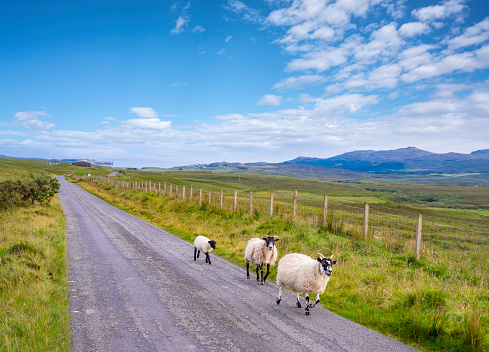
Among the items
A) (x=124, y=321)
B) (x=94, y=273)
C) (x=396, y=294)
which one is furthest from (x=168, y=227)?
(x=396, y=294)

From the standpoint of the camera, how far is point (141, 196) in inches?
1458

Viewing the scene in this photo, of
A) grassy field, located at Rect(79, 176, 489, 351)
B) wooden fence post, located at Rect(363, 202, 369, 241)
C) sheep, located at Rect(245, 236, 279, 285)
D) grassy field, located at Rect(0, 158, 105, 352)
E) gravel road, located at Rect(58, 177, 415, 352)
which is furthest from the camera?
wooden fence post, located at Rect(363, 202, 369, 241)

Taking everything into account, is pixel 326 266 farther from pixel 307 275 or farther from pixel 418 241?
pixel 418 241

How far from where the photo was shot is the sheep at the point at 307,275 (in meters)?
7.24

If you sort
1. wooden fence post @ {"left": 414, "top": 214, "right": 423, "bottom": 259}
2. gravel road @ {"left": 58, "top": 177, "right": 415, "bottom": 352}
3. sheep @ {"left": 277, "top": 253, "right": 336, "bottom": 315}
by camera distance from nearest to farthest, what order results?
1. gravel road @ {"left": 58, "top": 177, "right": 415, "bottom": 352}
2. sheep @ {"left": 277, "top": 253, "right": 336, "bottom": 315}
3. wooden fence post @ {"left": 414, "top": 214, "right": 423, "bottom": 259}

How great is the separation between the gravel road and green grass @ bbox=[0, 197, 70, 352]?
0.34 metres

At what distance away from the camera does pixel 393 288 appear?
841 centimetres

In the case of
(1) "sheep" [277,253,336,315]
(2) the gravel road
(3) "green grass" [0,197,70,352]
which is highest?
(1) "sheep" [277,253,336,315]

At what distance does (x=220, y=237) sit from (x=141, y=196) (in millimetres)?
23333

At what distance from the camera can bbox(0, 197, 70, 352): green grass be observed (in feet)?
17.6

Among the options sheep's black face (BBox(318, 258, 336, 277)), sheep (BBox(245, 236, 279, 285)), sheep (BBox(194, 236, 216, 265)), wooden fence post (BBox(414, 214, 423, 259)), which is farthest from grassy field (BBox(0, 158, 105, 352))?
wooden fence post (BBox(414, 214, 423, 259))

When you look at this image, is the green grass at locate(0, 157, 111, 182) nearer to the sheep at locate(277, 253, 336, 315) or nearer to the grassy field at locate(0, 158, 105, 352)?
the grassy field at locate(0, 158, 105, 352)

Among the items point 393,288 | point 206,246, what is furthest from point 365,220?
point 206,246

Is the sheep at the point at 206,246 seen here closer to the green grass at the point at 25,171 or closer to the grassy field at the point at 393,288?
the grassy field at the point at 393,288
